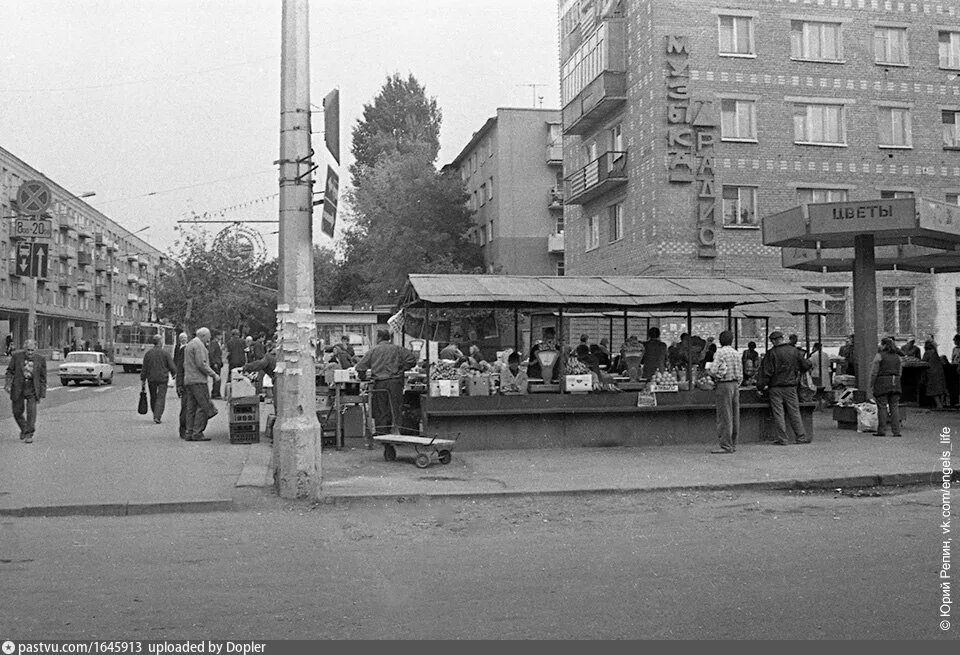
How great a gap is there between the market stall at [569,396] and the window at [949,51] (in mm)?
23087

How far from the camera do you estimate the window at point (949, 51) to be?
3366cm

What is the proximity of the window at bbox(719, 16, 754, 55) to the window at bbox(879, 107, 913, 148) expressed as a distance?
215 inches

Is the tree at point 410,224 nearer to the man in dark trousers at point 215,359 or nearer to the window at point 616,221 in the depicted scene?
the window at point 616,221

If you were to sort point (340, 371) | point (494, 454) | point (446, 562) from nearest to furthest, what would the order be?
point (446, 562) → point (494, 454) → point (340, 371)

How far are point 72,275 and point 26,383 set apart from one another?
8375 centimetres

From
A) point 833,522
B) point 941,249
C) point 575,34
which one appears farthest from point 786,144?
point 833,522

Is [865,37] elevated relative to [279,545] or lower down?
elevated

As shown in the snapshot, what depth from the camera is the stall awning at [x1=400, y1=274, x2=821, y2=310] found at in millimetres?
14139

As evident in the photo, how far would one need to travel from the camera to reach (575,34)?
38969 mm

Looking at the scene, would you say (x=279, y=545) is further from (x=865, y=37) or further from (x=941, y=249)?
(x=865, y=37)

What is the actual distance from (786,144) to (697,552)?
2765 cm

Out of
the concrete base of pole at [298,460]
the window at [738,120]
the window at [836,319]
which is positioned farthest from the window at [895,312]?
the concrete base of pole at [298,460]

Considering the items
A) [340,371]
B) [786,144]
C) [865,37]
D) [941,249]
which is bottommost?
[340,371]

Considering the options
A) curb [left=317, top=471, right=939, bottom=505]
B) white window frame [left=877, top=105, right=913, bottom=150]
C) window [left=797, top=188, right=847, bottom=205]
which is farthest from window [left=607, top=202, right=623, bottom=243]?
curb [left=317, top=471, right=939, bottom=505]
